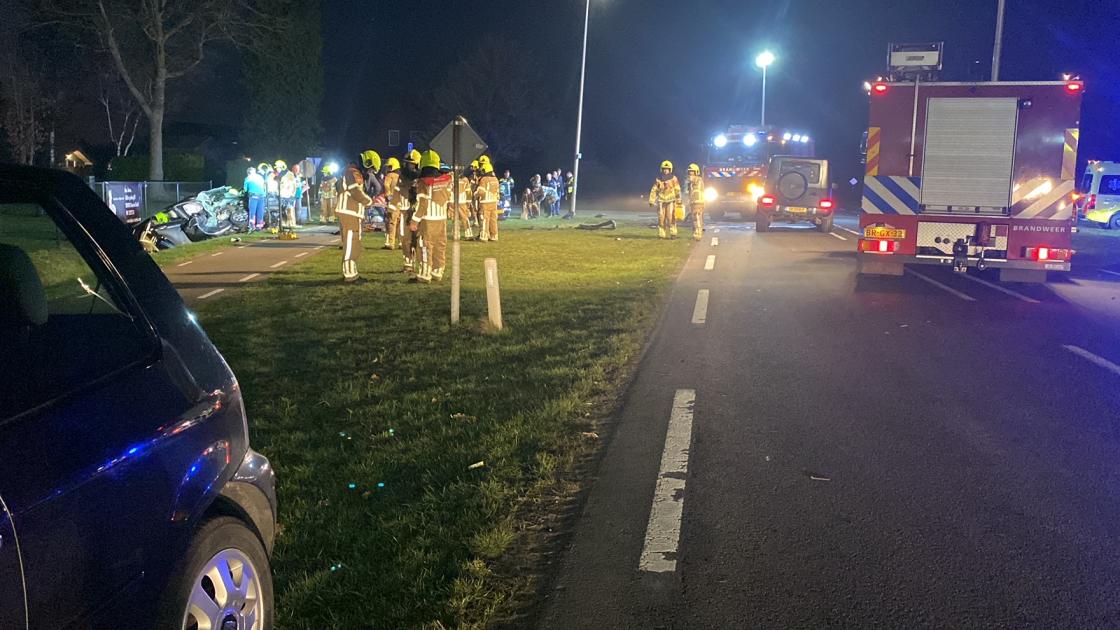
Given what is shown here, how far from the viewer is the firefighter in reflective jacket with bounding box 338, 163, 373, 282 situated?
13133 mm

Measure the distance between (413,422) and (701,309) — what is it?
6.03 meters

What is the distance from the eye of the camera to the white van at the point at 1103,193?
1086 inches

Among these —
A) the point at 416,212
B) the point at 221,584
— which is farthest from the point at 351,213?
the point at 221,584

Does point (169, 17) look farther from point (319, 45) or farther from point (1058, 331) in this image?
point (1058, 331)

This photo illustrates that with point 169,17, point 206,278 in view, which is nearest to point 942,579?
point 206,278

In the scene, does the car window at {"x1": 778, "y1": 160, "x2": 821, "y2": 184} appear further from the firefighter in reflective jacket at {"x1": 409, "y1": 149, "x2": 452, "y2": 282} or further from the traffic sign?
the traffic sign

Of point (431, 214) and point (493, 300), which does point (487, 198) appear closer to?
point (431, 214)

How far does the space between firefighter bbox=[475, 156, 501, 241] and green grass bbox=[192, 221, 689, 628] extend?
Result: 766 centimetres

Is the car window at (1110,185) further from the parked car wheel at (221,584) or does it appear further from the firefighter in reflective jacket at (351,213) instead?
the parked car wheel at (221,584)

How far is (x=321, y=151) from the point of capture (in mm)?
50562

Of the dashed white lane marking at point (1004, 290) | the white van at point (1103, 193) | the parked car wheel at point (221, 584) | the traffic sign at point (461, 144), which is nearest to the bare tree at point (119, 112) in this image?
the traffic sign at point (461, 144)

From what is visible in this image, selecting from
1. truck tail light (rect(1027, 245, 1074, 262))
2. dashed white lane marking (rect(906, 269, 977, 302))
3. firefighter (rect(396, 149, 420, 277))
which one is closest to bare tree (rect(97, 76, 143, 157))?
firefighter (rect(396, 149, 420, 277))

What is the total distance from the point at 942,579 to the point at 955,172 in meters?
10.7

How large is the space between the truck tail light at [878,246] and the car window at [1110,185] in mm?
19007
